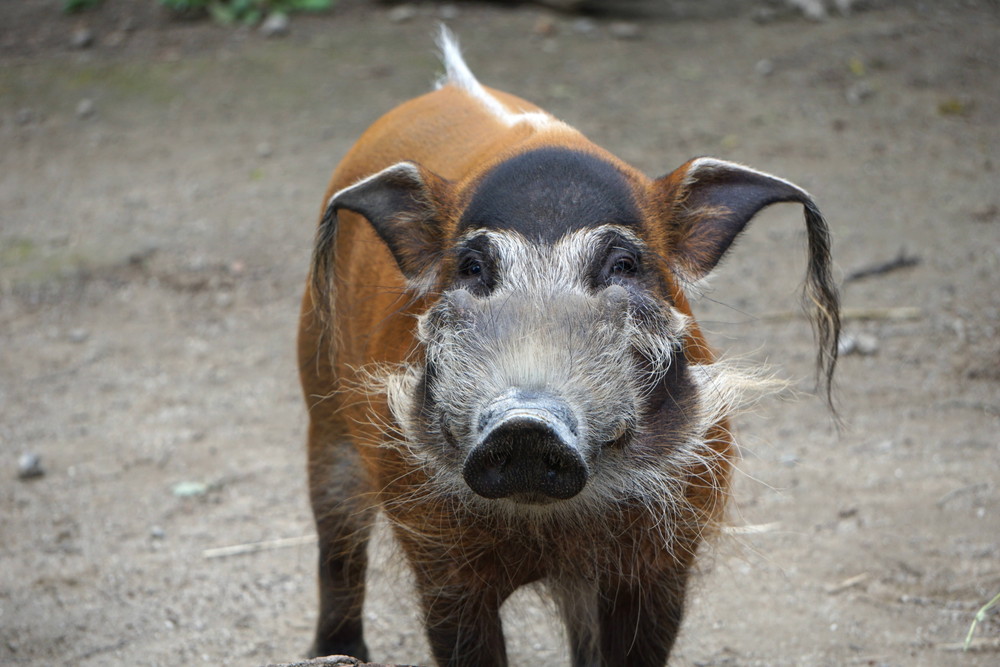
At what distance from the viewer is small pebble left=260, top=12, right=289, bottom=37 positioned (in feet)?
31.8

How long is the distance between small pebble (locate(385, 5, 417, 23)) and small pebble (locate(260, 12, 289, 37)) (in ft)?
3.04

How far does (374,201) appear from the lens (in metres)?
2.88

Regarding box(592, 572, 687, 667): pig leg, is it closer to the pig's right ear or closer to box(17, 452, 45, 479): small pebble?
the pig's right ear

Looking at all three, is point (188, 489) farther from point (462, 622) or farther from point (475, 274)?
point (475, 274)

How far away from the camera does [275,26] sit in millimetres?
9695

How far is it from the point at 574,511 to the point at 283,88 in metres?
7.06

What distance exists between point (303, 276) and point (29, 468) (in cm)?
230

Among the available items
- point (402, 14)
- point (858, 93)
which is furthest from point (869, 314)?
point (402, 14)

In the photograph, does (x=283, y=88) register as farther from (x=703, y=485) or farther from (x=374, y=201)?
(x=703, y=485)

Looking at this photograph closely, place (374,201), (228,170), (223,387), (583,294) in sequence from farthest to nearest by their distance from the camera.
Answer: (228,170), (223,387), (374,201), (583,294)

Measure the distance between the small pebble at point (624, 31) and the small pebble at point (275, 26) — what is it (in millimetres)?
2922

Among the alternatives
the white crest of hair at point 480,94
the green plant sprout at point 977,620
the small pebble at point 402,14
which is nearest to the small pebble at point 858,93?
the small pebble at point 402,14

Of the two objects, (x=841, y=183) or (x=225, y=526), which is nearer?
(x=225, y=526)

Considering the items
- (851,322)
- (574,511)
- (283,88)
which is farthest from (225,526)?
(283,88)
